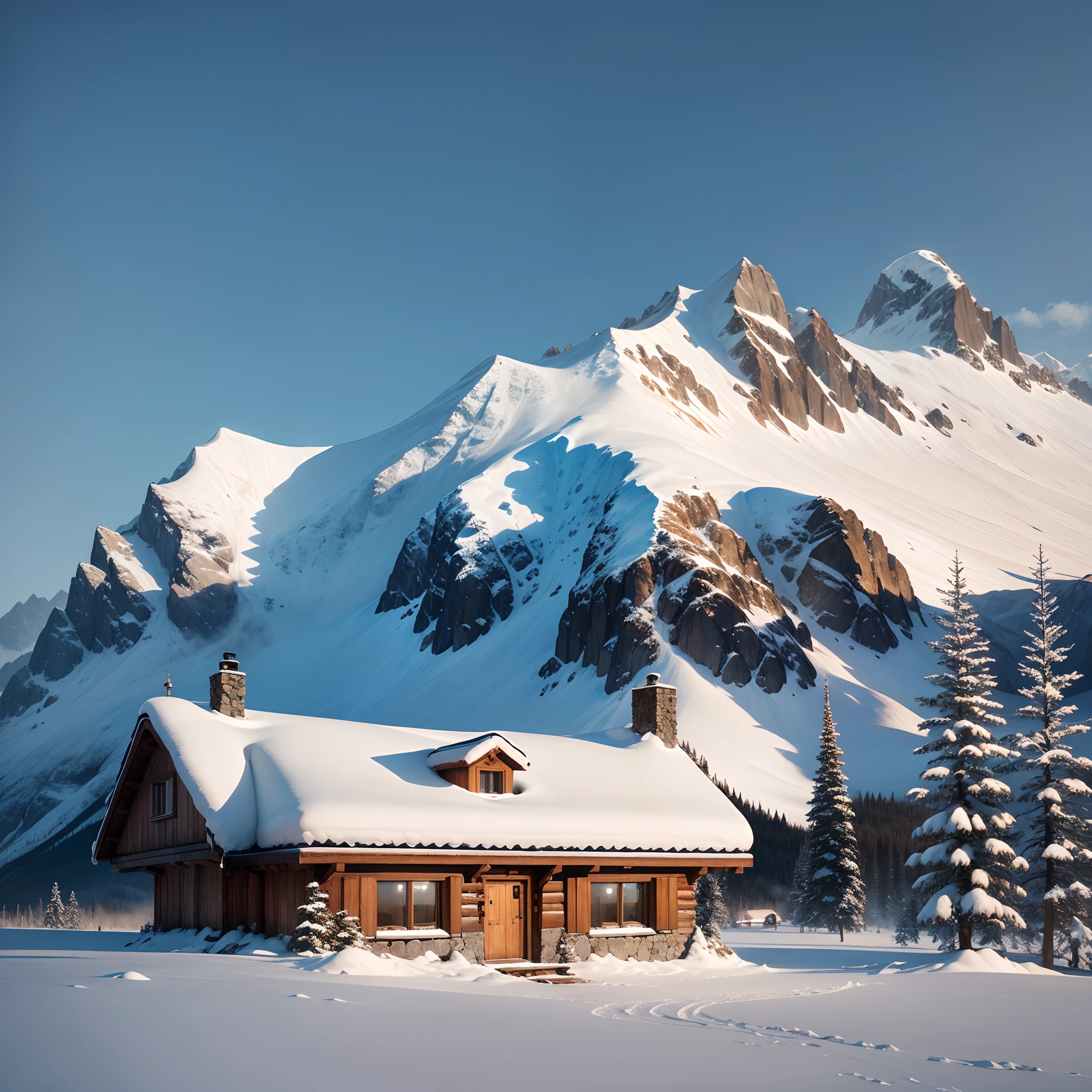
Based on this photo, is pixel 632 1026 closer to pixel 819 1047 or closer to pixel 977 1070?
pixel 819 1047

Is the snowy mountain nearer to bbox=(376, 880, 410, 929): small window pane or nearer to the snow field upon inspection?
bbox=(376, 880, 410, 929): small window pane

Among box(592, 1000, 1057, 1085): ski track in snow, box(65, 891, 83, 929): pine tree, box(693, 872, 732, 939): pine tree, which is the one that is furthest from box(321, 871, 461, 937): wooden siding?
box(65, 891, 83, 929): pine tree

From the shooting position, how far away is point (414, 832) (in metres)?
23.1

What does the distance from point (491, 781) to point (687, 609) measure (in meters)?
93.6

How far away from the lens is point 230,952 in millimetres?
22922

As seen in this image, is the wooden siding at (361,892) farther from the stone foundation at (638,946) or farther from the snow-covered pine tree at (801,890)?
the snow-covered pine tree at (801,890)

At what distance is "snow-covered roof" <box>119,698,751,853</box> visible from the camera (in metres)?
22.8

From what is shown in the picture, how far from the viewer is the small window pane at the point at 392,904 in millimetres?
23281

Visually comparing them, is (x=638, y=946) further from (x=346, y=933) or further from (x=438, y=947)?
(x=346, y=933)

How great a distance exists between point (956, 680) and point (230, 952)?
21310 millimetres

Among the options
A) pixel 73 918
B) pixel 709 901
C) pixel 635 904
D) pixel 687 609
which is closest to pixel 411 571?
pixel 687 609

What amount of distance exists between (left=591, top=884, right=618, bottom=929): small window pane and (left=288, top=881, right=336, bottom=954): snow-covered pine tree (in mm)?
7478

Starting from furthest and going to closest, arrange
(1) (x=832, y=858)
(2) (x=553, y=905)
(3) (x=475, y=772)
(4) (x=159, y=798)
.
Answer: (1) (x=832, y=858) < (4) (x=159, y=798) < (2) (x=553, y=905) < (3) (x=475, y=772)

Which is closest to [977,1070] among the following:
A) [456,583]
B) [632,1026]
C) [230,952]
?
[632,1026]
